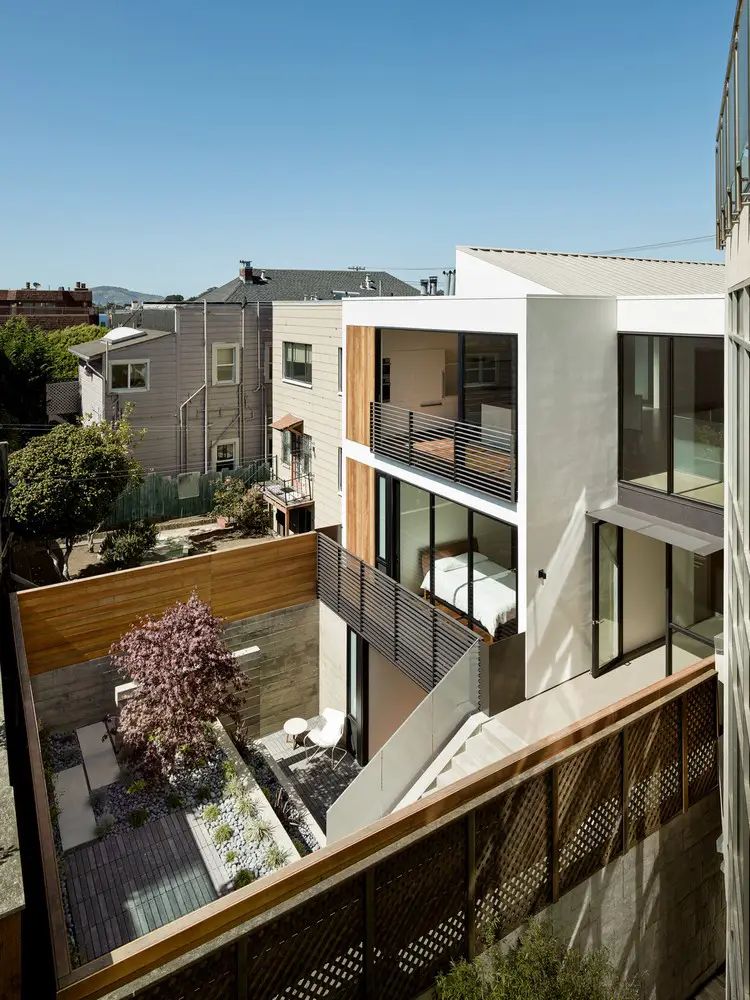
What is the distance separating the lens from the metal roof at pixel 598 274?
35.6ft

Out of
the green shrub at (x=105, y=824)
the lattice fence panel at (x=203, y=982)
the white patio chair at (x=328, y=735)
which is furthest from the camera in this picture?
the white patio chair at (x=328, y=735)

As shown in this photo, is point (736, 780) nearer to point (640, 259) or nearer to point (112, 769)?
point (112, 769)

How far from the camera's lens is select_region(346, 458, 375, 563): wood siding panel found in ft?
41.4

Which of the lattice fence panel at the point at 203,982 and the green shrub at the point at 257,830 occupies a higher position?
the lattice fence panel at the point at 203,982

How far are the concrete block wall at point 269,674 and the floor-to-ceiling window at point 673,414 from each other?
7.47 m

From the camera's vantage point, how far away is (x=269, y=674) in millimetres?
13633

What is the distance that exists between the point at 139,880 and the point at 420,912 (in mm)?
5298

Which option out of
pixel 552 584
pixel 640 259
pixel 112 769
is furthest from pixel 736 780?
A: pixel 640 259

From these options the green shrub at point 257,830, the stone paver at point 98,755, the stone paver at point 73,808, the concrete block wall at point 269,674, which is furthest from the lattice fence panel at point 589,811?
the concrete block wall at point 269,674

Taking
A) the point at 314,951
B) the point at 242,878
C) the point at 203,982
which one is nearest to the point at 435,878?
the point at 314,951

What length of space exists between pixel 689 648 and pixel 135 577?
367 inches

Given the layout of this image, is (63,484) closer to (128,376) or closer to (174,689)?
(128,376)

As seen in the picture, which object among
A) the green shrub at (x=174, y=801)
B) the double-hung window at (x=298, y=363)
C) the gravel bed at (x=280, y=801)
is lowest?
the gravel bed at (x=280, y=801)

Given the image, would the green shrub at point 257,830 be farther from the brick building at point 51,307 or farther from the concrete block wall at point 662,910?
the brick building at point 51,307
